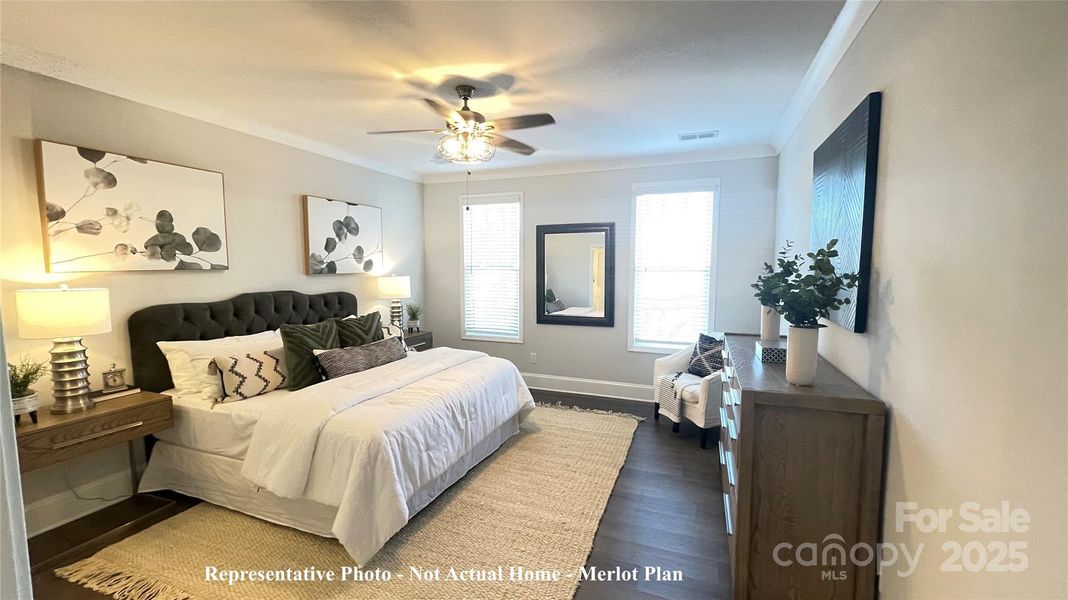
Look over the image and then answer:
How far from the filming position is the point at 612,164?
4512mm

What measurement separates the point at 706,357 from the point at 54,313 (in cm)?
419

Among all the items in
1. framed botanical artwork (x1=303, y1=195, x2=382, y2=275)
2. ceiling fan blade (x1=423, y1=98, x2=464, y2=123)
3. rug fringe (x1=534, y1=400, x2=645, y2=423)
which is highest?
ceiling fan blade (x1=423, y1=98, x2=464, y2=123)

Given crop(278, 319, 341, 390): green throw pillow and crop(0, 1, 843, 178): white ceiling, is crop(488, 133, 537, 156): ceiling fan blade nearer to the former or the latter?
crop(0, 1, 843, 178): white ceiling

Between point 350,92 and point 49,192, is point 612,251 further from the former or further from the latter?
point 49,192

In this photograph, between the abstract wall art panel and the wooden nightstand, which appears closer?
the abstract wall art panel

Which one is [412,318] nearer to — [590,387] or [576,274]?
[576,274]

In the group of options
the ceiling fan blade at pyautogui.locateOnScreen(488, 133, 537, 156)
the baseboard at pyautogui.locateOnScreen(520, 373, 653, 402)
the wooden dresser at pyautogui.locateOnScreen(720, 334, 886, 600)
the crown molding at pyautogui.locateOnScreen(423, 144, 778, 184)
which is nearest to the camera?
the wooden dresser at pyautogui.locateOnScreen(720, 334, 886, 600)

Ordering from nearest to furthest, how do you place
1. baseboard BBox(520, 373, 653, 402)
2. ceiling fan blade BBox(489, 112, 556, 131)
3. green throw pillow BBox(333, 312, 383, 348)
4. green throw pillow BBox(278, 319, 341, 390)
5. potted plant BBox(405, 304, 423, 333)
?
ceiling fan blade BBox(489, 112, 556, 131) < green throw pillow BBox(278, 319, 341, 390) < green throw pillow BBox(333, 312, 383, 348) < baseboard BBox(520, 373, 653, 402) < potted plant BBox(405, 304, 423, 333)

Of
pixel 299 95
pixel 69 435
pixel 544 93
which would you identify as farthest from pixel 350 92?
pixel 69 435

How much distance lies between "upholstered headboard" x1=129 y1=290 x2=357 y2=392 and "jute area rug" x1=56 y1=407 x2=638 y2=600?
0.96 metres

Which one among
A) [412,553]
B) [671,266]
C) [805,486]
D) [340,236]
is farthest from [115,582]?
[671,266]

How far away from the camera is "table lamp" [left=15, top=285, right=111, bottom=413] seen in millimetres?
2051

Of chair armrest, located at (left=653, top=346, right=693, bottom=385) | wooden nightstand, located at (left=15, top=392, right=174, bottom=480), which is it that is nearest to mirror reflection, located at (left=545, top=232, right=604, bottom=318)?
chair armrest, located at (left=653, top=346, right=693, bottom=385)

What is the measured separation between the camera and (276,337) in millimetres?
3201
